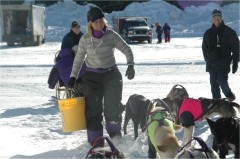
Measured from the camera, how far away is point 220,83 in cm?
663

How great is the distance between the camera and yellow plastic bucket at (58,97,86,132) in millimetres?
5477

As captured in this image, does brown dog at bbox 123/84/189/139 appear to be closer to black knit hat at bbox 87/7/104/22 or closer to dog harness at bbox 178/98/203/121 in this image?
dog harness at bbox 178/98/203/121

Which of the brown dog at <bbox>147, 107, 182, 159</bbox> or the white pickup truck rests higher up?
the white pickup truck

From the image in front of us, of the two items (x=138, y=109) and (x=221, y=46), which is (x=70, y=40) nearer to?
(x=138, y=109)

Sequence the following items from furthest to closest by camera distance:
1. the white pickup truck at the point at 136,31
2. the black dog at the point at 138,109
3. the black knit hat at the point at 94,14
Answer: the white pickup truck at the point at 136,31, the black dog at the point at 138,109, the black knit hat at the point at 94,14

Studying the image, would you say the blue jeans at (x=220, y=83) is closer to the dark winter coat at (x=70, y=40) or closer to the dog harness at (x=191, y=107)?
the dog harness at (x=191, y=107)

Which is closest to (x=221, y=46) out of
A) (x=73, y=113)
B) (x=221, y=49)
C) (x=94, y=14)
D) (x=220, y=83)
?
(x=221, y=49)

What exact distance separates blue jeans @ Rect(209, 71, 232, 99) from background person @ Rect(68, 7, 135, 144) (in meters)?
1.76

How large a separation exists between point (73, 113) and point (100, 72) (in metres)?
0.63

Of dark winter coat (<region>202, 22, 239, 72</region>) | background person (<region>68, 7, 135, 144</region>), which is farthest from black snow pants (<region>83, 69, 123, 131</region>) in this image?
dark winter coat (<region>202, 22, 239, 72</region>)

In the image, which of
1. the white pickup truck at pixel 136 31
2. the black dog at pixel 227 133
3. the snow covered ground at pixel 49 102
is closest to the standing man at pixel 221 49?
the snow covered ground at pixel 49 102

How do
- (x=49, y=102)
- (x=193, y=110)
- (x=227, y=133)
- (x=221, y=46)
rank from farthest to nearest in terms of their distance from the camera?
(x=49, y=102) < (x=221, y=46) < (x=193, y=110) < (x=227, y=133)

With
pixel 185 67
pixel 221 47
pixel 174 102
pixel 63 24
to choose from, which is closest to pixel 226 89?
pixel 221 47

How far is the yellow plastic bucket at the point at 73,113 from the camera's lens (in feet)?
18.0
